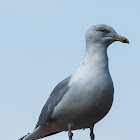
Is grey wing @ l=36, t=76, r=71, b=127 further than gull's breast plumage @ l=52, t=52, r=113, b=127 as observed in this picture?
Yes

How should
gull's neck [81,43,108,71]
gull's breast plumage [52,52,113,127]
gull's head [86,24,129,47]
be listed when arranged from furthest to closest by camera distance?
gull's head [86,24,129,47] < gull's neck [81,43,108,71] < gull's breast plumage [52,52,113,127]

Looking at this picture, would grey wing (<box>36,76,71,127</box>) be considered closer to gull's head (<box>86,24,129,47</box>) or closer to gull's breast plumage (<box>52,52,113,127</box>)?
gull's breast plumage (<box>52,52,113,127</box>)

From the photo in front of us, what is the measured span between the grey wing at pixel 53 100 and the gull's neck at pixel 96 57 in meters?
0.51

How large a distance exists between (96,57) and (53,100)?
46.5 inches

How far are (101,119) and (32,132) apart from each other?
147cm

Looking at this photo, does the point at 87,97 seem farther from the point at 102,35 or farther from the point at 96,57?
the point at 102,35

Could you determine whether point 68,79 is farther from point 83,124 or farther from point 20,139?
point 20,139

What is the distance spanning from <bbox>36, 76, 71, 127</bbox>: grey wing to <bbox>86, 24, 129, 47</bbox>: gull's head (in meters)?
0.88

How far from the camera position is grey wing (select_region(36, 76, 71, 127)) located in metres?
8.11

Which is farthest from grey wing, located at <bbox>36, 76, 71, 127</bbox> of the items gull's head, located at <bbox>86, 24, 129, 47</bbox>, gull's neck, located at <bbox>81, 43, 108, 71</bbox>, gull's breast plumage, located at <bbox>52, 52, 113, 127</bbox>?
gull's head, located at <bbox>86, 24, 129, 47</bbox>

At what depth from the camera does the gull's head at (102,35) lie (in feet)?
26.9

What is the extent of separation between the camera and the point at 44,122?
8.23m

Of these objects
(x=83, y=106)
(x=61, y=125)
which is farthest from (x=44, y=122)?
(x=83, y=106)

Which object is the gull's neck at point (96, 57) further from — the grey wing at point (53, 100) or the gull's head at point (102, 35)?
the grey wing at point (53, 100)
